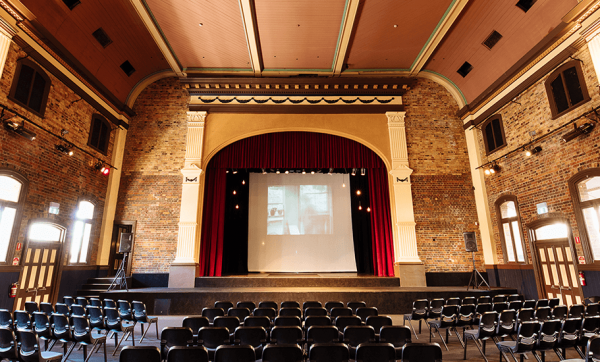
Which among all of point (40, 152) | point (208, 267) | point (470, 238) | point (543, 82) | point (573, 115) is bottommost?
point (208, 267)

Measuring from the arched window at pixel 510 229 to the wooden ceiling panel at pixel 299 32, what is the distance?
6893 millimetres

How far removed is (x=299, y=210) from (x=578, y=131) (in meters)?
7.99

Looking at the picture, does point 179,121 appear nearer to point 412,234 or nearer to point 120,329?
point 120,329

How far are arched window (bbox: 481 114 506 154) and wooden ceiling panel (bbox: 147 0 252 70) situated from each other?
7907 millimetres

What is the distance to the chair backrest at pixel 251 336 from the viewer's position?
3.63 meters

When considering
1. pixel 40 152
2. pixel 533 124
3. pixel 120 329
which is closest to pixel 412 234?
pixel 533 124

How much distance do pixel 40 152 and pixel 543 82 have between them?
12.4 m

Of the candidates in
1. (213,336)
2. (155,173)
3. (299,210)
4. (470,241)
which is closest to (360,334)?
(213,336)

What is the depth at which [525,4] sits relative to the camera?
7449 millimetres

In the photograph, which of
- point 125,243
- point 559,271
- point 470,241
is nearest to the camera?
point 559,271

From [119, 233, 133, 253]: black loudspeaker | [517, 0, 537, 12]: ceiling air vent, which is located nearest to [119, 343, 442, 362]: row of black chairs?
[119, 233, 133, 253]: black loudspeaker

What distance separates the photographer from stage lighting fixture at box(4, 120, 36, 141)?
6398mm

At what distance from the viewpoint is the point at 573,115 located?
7070 mm

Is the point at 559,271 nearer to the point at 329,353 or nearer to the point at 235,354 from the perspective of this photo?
the point at 329,353
